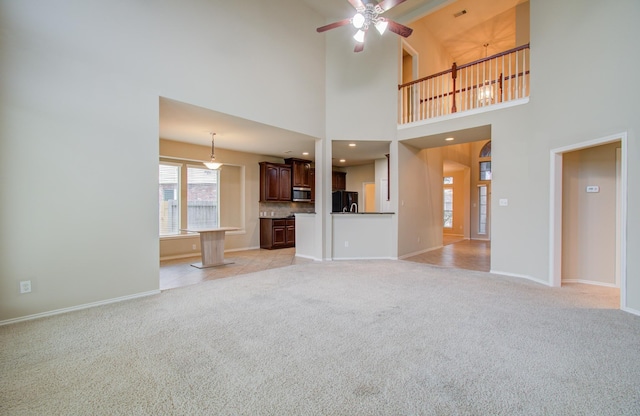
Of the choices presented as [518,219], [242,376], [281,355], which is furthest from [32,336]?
[518,219]

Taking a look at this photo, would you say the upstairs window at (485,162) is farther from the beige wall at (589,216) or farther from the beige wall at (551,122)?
the beige wall at (589,216)

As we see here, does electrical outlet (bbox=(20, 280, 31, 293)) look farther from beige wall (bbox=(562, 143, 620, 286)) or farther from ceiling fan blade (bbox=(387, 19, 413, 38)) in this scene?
beige wall (bbox=(562, 143, 620, 286))

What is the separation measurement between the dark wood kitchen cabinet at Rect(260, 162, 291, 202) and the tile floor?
1.48 meters

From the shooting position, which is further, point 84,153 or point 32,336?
point 84,153

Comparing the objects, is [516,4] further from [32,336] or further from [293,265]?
[32,336]

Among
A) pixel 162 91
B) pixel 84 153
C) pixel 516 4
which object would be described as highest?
pixel 516 4

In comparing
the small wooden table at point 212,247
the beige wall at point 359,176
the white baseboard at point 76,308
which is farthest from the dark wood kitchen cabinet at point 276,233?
the white baseboard at point 76,308

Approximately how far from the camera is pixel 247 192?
7.79 m

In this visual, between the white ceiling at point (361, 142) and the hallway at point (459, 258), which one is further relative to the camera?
the hallway at point (459, 258)

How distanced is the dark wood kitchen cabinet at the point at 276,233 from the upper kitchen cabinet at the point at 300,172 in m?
1.12

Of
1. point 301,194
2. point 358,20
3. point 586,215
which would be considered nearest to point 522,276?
point 586,215

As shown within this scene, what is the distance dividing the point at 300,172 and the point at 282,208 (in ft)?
3.93

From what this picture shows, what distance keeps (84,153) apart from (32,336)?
1.81 metres

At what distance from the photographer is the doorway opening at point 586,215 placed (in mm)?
3992
